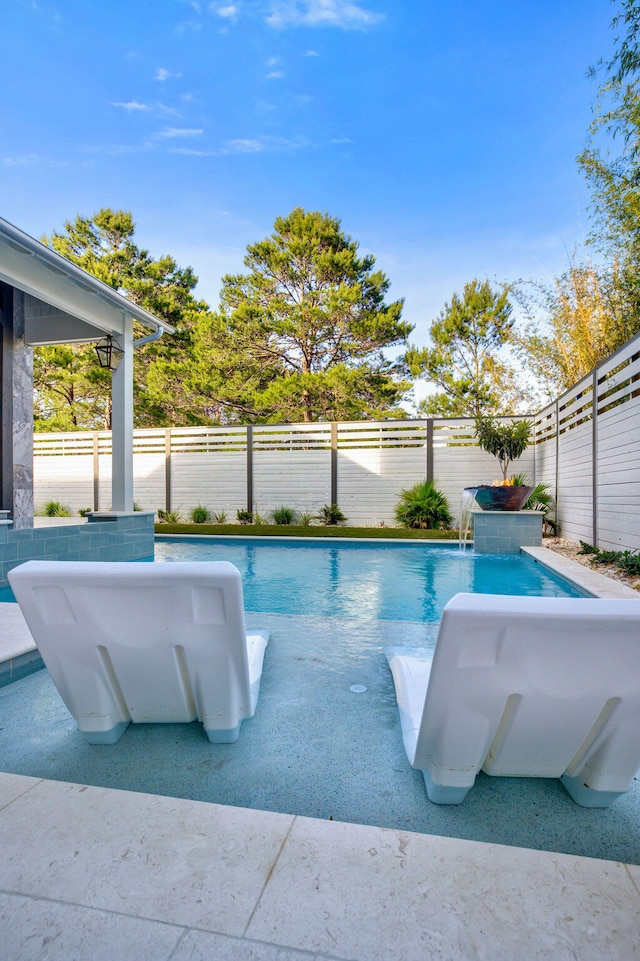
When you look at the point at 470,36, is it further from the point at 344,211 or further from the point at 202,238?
the point at 202,238

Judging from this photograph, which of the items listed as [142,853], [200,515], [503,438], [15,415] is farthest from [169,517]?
[142,853]

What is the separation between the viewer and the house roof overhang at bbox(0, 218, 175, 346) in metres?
4.77

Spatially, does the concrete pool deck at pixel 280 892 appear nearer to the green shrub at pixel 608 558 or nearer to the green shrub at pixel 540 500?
the green shrub at pixel 608 558

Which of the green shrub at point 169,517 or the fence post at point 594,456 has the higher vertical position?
the fence post at point 594,456

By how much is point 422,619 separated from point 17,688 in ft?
8.98

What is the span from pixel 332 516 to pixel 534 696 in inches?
370

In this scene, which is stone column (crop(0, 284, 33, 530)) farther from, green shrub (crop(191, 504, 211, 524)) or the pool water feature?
green shrub (crop(191, 504, 211, 524))

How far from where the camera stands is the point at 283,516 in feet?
35.5

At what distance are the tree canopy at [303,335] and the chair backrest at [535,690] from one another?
12583 mm

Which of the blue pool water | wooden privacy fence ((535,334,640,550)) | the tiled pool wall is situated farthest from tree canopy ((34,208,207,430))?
wooden privacy fence ((535,334,640,550))

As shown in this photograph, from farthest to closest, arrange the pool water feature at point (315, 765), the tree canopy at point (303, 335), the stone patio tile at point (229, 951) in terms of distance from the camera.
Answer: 1. the tree canopy at point (303, 335)
2. the pool water feature at point (315, 765)
3. the stone patio tile at point (229, 951)

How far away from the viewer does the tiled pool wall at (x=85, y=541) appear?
5.21 meters

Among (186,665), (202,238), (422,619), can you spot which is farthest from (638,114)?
(202,238)

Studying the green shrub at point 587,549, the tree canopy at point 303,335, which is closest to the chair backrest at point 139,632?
the green shrub at point 587,549
